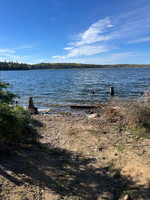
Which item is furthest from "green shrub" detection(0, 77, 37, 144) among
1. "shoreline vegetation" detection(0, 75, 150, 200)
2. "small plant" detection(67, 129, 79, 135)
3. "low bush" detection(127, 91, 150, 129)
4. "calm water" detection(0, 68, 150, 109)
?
"low bush" detection(127, 91, 150, 129)

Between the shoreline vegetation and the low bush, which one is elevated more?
the low bush

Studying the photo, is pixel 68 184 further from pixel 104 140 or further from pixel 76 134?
pixel 76 134

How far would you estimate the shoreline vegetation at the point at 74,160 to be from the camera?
371cm

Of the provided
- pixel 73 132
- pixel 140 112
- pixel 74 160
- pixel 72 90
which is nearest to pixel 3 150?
pixel 74 160

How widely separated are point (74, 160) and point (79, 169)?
1.95ft

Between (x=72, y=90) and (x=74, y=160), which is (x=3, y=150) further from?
(x=72, y=90)

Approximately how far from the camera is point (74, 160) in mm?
5438

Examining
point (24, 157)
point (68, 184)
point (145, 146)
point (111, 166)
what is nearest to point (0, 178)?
point (24, 157)

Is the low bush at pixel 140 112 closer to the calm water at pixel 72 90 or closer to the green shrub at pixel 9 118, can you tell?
the calm water at pixel 72 90

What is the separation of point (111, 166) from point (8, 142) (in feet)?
12.0

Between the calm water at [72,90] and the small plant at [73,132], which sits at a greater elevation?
the calm water at [72,90]

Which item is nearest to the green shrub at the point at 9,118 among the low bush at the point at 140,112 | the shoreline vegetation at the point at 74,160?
the shoreline vegetation at the point at 74,160

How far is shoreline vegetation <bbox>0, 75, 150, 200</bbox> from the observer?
3.71 meters

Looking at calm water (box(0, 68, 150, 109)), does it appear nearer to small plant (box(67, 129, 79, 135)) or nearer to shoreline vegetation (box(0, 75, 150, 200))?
shoreline vegetation (box(0, 75, 150, 200))
